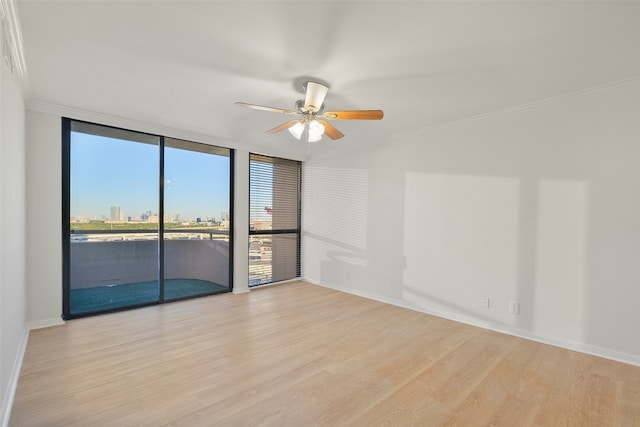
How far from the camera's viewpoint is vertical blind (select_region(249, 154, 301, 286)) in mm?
5172

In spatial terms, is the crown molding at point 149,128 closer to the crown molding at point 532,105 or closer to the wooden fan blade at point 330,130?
the wooden fan blade at point 330,130

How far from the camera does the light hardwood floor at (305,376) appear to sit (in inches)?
75.9

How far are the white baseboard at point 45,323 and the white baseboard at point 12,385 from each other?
436mm

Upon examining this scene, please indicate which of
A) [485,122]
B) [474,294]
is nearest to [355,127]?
[485,122]

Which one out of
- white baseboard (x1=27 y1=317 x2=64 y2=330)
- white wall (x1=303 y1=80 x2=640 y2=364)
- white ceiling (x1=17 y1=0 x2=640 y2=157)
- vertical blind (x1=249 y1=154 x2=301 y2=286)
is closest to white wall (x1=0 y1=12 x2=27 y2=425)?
white ceiling (x1=17 y1=0 x2=640 y2=157)

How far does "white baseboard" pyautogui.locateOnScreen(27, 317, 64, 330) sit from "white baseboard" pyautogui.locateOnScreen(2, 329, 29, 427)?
0.44 meters

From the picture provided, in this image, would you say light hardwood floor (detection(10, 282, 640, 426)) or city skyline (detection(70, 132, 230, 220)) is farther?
city skyline (detection(70, 132, 230, 220))

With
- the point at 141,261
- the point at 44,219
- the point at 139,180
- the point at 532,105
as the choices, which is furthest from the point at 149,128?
the point at 532,105

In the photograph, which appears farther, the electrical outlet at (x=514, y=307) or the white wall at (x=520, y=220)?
the electrical outlet at (x=514, y=307)

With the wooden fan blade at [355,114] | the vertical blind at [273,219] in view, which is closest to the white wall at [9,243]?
the wooden fan blade at [355,114]

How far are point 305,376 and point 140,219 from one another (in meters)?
3.01

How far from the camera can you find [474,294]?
3588 mm

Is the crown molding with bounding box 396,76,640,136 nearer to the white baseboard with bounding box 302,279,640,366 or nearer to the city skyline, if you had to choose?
the white baseboard with bounding box 302,279,640,366

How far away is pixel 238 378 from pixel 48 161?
10.0 ft
